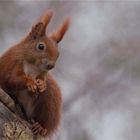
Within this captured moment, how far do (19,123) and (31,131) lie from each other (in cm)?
9

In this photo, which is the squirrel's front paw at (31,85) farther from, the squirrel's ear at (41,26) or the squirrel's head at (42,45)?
the squirrel's ear at (41,26)

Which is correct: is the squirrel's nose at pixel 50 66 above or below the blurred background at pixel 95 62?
above

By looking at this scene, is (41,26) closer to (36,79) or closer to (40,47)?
(40,47)

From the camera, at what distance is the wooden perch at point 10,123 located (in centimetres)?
335

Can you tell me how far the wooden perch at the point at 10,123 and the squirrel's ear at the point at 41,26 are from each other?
0.54 meters

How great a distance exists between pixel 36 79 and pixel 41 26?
0.33 meters

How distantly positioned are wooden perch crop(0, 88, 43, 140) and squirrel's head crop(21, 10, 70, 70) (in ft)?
1.18

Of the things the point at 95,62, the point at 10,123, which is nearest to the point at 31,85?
the point at 10,123

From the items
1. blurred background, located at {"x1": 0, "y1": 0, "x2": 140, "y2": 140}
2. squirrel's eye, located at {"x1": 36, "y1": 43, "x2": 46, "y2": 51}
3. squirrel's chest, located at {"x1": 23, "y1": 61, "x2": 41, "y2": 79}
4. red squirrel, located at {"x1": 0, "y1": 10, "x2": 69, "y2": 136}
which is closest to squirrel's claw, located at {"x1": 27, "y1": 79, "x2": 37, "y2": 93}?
red squirrel, located at {"x1": 0, "y1": 10, "x2": 69, "y2": 136}

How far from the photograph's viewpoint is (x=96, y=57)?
25.8 feet

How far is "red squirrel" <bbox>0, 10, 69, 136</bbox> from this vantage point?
364 cm

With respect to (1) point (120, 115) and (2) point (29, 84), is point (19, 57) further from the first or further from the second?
(1) point (120, 115)

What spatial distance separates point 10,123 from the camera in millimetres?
3375

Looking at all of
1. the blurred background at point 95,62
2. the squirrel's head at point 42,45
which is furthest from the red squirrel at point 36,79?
the blurred background at point 95,62
